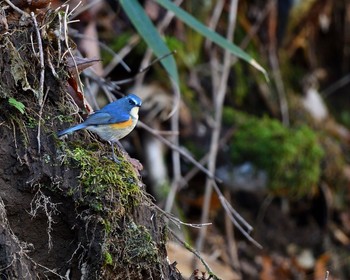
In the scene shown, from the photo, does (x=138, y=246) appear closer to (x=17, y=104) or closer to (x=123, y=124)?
(x=123, y=124)

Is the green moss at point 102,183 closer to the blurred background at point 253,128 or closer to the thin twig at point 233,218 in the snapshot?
the thin twig at point 233,218

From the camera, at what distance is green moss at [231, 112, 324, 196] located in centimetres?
699

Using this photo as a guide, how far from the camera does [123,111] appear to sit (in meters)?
3.22

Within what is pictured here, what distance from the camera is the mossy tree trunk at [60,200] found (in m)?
2.80

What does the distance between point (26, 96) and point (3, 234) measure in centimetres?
63

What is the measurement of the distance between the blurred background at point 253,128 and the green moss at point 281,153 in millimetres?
10

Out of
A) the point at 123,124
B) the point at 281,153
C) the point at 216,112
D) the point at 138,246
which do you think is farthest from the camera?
the point at 281,153

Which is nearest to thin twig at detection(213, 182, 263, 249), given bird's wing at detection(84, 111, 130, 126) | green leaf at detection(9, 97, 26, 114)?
bird's wing at detection(84, 111, 130, 126)

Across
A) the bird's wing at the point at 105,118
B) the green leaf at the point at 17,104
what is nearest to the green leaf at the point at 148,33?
the bird's wing at the point at 105,118

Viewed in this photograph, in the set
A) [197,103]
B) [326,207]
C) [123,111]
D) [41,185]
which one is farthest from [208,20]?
[41,185]

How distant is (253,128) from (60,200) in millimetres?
4508

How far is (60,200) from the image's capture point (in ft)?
9.36

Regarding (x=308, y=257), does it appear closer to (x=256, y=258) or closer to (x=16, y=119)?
(x=256, y=258)

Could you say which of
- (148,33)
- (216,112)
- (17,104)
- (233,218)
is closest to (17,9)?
(17,104)
